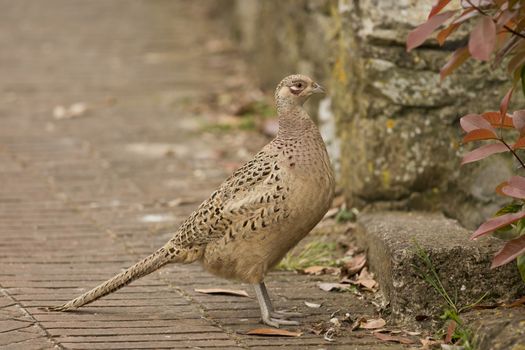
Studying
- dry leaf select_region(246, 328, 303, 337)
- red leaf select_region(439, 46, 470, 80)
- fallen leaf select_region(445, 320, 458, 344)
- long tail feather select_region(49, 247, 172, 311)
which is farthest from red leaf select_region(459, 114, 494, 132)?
long tail feather select_region(49, 247, 172, 311)

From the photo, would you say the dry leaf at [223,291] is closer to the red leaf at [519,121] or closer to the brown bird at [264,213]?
the brown bird at [264,213]

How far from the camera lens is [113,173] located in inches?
296

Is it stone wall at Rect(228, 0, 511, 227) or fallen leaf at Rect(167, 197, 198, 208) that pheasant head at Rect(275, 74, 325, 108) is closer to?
stone wall at Rect(228, 0, 511, 227)

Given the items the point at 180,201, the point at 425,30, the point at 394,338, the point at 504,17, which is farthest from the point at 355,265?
the point at 504,17

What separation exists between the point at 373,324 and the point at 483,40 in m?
1.60

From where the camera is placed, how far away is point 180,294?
17.3 ft

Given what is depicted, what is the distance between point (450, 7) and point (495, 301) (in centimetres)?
178

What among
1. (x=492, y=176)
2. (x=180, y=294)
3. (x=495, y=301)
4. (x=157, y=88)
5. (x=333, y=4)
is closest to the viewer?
(x=495, y=301)

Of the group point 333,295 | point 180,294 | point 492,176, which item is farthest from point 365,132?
point 180,294

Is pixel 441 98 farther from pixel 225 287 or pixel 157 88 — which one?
pixel 157 88

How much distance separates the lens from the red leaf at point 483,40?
376 cm

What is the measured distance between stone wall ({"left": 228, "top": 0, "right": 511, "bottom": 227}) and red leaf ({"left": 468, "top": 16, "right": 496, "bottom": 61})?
1937 millimetres

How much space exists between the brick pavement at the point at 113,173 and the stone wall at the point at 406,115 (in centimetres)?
88

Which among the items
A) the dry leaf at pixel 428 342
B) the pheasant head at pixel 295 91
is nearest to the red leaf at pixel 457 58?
the pheasant head at pixel 295 91
